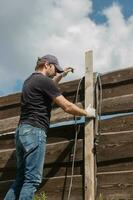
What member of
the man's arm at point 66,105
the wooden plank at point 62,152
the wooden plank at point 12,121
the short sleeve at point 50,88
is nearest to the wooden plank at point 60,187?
the wooden plank at point 62,152

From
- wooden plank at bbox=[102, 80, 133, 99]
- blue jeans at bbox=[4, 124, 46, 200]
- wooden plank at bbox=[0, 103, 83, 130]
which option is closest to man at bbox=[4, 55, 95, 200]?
blue jeans at bbox=[4, 124, 46, 200]

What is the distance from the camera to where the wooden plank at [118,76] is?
6.64 meters

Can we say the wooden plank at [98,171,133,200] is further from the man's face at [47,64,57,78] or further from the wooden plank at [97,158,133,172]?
the man's face at [47,64,57,78]

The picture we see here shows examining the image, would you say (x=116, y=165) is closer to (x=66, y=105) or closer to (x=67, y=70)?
(x=66, y=105)

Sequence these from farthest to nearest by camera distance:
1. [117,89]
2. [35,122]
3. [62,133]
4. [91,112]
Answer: [62,133] → [117,89] → [91,112] → [35,122]

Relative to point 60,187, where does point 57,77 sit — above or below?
above

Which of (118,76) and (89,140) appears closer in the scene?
(89,140)

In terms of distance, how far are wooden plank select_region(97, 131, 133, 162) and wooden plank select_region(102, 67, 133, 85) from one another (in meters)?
0.72

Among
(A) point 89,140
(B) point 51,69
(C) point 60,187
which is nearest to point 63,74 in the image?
(B) point 51,69

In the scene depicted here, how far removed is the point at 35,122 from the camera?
5938 mm

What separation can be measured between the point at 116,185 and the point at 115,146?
0.48m

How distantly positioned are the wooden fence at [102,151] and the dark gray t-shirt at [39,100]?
0.91m

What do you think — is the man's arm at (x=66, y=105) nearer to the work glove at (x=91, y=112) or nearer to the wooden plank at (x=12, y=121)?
the work glove at (x=91, y=112)

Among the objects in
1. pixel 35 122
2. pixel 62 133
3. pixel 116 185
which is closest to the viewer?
pixel 35 122
